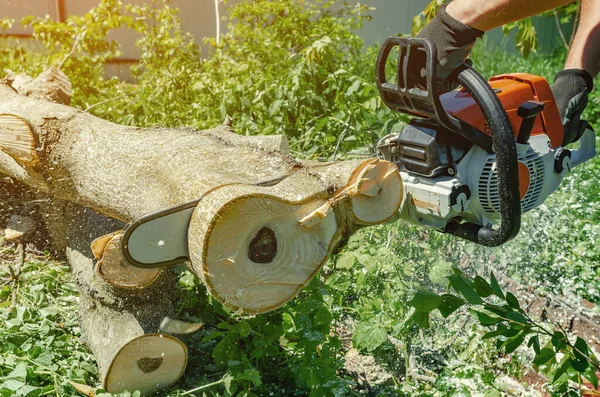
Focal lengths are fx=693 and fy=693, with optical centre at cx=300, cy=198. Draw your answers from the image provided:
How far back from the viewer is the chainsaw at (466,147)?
2.18 meters

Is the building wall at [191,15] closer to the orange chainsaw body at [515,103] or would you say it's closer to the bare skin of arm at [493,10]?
the orange chainsaw body at [515,103]

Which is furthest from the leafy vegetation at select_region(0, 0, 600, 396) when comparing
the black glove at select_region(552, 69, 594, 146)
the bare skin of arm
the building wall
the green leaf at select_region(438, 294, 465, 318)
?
the building wall

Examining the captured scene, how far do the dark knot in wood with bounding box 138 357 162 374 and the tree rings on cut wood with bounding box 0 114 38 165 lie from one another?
0.98m

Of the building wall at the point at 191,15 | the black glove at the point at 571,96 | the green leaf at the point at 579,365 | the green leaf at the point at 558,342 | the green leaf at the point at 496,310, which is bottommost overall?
the building wall at the point at 191,15

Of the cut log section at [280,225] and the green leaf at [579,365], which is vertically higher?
the cut log section at [280,225]

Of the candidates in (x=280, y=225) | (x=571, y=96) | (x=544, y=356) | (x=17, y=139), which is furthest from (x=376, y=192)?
(x=17, y=139)

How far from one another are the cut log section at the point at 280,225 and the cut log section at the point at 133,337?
68cm

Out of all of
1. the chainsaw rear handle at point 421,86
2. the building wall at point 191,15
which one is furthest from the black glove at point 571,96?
the building wall at point 191,15

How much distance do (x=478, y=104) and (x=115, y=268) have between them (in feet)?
4.13

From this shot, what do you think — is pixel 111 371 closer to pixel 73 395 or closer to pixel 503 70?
pixel 73 395

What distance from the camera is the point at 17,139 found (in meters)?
2.86

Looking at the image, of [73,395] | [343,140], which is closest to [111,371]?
[73,395]

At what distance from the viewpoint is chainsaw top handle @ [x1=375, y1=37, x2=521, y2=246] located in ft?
7.02

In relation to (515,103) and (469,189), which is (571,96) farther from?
(469,189)
